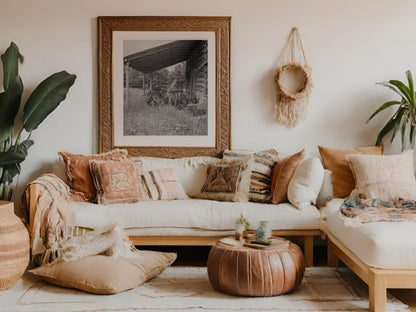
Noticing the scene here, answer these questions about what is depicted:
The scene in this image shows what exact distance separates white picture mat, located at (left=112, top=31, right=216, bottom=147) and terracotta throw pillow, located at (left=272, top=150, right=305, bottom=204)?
33.5 inches

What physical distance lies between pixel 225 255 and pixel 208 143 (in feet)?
6.16

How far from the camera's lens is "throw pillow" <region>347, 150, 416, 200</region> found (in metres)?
3.94

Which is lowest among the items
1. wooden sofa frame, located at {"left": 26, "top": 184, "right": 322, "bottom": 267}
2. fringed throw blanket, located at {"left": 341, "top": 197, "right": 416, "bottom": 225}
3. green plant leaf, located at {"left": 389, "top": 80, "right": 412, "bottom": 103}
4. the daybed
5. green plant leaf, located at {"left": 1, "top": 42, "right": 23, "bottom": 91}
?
wooden sofa frame, located at {"left": 26, "top": 184, "right": 322, "bottom": 267}

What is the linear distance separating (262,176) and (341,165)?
0.73m

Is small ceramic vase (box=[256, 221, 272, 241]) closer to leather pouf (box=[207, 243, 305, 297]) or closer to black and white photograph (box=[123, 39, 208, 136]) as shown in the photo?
leather pouf (box=[207, 243, 305, 297])

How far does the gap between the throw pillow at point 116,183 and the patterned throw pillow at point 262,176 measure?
92cm

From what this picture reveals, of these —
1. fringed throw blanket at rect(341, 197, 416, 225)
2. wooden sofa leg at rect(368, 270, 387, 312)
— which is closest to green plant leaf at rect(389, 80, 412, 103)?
fringed throw blanket at rect(341, 197, 416, 225)

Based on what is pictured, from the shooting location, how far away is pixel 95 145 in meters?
4.81

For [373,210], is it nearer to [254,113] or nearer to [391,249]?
[391,249]

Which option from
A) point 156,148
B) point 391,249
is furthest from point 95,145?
point 391,249

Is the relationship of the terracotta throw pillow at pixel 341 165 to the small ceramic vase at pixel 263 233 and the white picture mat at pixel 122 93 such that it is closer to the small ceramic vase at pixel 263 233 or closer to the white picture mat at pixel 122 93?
the white picture mat at pixel 122 93

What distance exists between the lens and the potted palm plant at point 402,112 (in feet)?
14.5

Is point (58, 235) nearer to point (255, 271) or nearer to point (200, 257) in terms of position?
point (200, 257)

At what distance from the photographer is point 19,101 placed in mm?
4523
